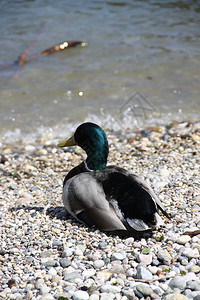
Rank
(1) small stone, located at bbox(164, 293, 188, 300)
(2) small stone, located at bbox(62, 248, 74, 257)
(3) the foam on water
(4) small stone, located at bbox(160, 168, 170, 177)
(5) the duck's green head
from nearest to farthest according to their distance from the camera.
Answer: (1) small stone, located at bbox(164, 293, 188, 300)
(2) small stone, located at bbox(62, 248, 74, 257)
(5) the duck's green head
(4) small stone, located at bbox(160, 168, 170, 177)
(3) the foam on water

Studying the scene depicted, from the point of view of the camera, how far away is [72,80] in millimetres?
8203

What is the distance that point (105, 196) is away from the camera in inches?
131

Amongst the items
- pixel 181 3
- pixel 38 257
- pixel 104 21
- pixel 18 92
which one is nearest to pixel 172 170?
pixel 38 257

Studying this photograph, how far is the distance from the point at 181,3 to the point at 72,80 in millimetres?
5857

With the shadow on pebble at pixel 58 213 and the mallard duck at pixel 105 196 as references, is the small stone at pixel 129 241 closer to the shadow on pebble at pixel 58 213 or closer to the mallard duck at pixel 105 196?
the mallard duck at pixel 105 196

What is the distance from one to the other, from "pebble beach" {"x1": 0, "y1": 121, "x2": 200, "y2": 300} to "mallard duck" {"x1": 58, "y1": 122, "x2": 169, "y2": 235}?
14 centimetres

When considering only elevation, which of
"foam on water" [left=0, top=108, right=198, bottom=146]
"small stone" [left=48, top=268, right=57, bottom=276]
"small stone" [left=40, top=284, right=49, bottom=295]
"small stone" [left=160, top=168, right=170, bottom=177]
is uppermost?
"small stone" [left=40, top=284, right=49, bottom=295]

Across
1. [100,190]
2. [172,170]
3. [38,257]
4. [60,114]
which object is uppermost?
[100,190]

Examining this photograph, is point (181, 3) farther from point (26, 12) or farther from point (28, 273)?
point (28, 273)

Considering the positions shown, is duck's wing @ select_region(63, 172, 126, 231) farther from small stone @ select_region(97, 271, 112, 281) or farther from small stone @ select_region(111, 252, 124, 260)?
small stone @ select_region(97, 271, 112, 281)

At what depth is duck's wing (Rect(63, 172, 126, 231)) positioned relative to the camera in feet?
10.7

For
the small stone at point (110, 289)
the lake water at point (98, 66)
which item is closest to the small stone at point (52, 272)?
the small stone at point (110, 289)

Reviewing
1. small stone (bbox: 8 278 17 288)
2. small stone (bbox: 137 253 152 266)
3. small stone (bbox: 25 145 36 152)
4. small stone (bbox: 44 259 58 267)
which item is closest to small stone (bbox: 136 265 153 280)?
small stone (bbox: 137 253 152 266)

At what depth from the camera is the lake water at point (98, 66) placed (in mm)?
7082
